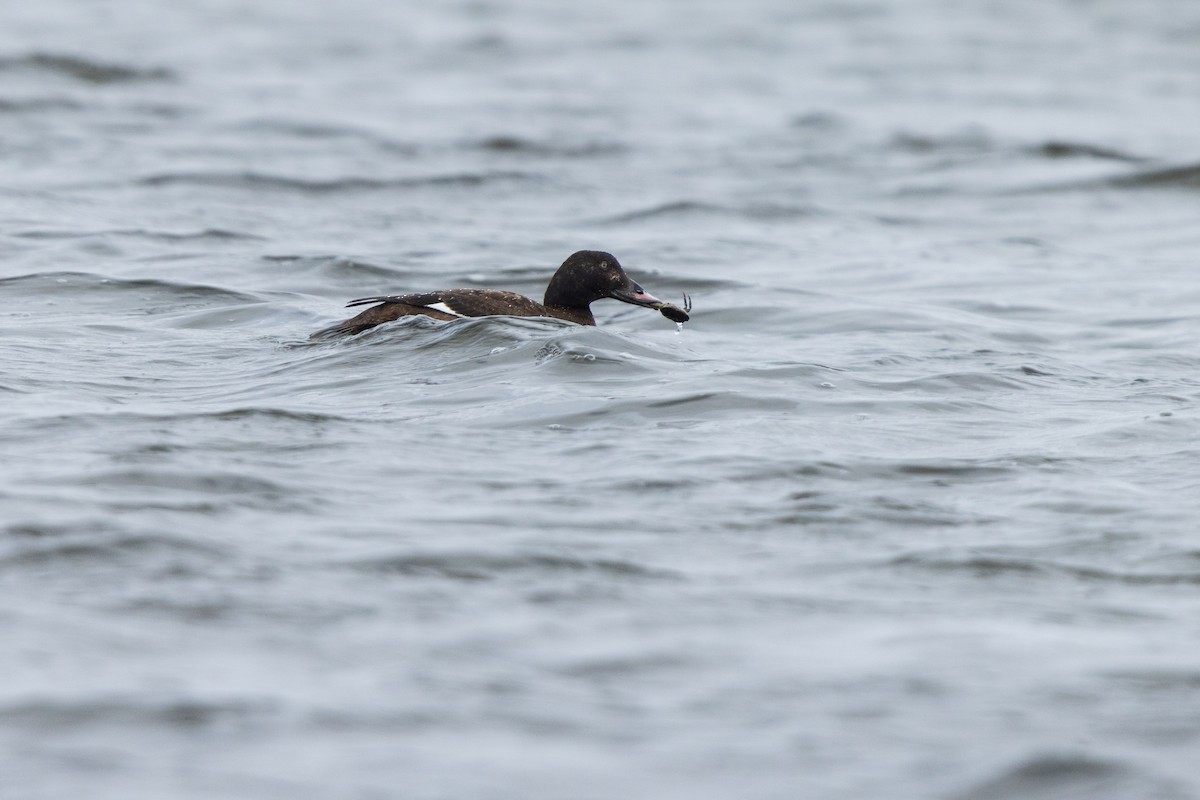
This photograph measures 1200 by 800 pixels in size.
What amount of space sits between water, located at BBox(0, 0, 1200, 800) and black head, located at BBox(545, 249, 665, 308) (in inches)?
10.3

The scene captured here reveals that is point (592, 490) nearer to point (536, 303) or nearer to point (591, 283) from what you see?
point (536, 303)

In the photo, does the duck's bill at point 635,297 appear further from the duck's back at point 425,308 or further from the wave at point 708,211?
the wave at point 708,211

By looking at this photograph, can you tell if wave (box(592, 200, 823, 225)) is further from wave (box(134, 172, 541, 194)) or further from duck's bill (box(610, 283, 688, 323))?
duck's bill (box(610, 283, 688, 323))

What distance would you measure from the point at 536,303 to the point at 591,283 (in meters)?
0.34

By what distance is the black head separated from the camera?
969 cm

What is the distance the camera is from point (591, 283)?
9.70 metres

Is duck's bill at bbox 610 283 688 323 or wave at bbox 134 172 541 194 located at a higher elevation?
wave at bbox 134 172 541 194

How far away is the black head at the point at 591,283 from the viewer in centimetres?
969

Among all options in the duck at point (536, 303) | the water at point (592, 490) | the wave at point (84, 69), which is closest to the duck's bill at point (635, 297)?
the duck at point (536, 303)

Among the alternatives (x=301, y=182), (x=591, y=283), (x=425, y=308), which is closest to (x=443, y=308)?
(x=425, y=308)

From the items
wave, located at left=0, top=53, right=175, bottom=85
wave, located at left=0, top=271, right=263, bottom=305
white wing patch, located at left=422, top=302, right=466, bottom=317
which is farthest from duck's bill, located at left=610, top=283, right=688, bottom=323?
wave, located at left=0, top=53, right=175, bottom=85

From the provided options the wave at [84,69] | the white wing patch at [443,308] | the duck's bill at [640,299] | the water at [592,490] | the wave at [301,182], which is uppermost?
the wave at [84,69]

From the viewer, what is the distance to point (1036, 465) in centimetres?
689

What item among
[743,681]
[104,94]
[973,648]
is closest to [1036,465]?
[973,648]
